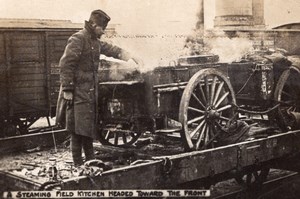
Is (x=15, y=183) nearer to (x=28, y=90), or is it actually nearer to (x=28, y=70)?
(x=28, y=90)

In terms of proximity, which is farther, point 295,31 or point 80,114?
point 295,31

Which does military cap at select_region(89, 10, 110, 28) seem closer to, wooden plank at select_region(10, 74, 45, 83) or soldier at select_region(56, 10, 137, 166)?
soldier at select_region(56, 10, 137, 166)

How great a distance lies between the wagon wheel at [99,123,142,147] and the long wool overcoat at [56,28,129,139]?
0.64 metres

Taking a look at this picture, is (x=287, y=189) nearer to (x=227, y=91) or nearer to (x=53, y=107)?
(x=227, y=91)

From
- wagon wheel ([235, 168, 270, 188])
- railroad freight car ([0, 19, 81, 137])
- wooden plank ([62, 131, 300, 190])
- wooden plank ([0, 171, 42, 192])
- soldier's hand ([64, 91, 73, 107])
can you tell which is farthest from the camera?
railroad freight car ([0, 19, 81, 137])

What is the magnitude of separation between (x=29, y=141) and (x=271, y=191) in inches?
126

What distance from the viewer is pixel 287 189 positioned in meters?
6.18

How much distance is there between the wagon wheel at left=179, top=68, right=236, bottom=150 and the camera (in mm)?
5102

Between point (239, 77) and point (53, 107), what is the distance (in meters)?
4.65

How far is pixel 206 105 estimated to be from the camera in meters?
5.32

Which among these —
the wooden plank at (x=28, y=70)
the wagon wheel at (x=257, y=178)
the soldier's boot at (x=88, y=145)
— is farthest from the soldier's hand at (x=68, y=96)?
the wooden plank at (x=28, y=70)

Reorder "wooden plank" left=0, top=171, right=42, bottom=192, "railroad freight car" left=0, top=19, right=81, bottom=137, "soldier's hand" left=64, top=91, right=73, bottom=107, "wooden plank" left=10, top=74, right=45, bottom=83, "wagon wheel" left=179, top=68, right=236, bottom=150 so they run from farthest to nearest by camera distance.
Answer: "wooden plank" left=10, top=74, right=45, bottom=83, "railroad freight car" left=0, top=19, right=81, bottom=137, "wagon wheel" left=179, top=68, right=236, bottom=150, "soldier's hand" left=64, top=91, right=73, bottom=107, "wooden plank" left=0, top=171, right=42, bottom=192

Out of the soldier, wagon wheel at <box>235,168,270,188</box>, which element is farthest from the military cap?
wagon wheel at <box>235,168,270,188</box>

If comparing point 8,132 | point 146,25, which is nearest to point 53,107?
point 8,132
